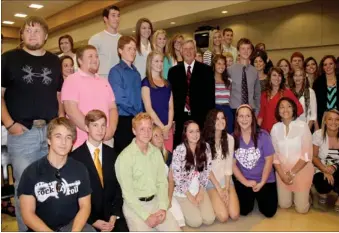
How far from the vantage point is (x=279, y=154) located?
12.7 ft

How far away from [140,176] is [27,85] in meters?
1.06

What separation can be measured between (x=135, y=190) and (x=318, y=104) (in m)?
2.82

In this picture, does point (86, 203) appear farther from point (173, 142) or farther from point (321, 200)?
point (321, 200)

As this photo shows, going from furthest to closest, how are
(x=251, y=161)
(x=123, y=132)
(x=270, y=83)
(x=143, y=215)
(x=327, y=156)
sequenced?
(x=270, y=83)
(x=327, y=156)
(x=251, y=161)
(x=123, y=132)
(x=143, y=215)

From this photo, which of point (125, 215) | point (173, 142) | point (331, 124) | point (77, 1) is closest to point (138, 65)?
point (173, 142)

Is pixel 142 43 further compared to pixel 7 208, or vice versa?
pixel 142 43

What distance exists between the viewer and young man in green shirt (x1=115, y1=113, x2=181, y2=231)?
2656 mm

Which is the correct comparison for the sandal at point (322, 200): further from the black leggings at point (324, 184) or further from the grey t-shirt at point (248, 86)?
the grey t-shirt at point (248, 86)

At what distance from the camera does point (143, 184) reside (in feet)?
9.01

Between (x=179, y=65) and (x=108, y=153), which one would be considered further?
(x=179, y=65)

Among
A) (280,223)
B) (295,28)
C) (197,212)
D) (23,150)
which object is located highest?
(295,28)

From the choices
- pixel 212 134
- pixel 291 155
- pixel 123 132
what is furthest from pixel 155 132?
pixel 291 155

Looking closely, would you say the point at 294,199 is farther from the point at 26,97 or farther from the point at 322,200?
the point at 26,97

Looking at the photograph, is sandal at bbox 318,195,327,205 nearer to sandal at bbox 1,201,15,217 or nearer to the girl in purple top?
the girl in purple top
